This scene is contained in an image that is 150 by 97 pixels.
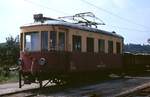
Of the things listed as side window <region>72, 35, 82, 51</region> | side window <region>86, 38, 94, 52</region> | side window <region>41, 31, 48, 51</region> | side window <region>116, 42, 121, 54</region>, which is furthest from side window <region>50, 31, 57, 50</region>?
side window <region>116, 42, 121, 54</region>

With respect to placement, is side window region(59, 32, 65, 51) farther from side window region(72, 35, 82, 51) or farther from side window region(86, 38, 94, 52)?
side window region(86, 38, 94, 52)

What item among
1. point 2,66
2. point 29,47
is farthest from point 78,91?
point 2,66

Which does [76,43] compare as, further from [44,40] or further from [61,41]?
[44,40]

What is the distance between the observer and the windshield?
1888 centimetres

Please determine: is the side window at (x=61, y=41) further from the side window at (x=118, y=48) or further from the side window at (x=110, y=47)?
the side window at (x=118, y=48)

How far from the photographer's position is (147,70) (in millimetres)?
37062

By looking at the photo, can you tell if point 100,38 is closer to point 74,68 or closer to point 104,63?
point 104,63

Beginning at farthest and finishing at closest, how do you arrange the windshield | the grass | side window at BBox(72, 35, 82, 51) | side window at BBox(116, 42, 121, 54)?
side window at BBox(116, 42, 121, 54), the grass, side window at BBox(72, 35, 82, 51), the windshield

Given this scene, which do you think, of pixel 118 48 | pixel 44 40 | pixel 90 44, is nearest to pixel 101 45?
pixel 90 44

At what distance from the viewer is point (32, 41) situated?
1914cm

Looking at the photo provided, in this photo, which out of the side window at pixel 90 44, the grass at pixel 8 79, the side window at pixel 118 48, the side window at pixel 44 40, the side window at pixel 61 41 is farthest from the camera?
the side window at pixel 118 48

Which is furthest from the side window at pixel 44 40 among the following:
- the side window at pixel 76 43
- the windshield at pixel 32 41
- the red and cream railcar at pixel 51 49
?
the side window at pixel 76 43

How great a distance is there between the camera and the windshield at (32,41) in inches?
743

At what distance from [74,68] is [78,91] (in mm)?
2471
